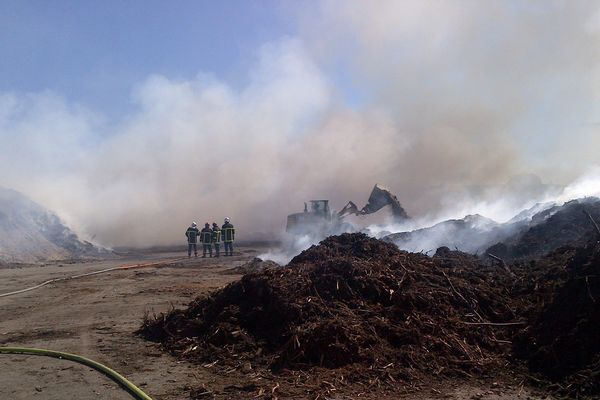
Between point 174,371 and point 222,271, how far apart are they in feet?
44.5

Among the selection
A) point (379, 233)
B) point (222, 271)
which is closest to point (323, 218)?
point (379, 233)

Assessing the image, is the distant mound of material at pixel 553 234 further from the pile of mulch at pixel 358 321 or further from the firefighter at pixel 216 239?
the firefighter at pixel 216 239

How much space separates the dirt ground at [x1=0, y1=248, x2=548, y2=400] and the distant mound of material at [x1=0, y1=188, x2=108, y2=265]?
16.0 metres

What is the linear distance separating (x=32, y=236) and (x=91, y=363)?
27.6 meters

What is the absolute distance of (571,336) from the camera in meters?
6.10

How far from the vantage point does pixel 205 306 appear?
8906 mm

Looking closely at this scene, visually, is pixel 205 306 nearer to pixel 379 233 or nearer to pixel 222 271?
pixel 222 271

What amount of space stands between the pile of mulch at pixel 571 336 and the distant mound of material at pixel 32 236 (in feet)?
88.5

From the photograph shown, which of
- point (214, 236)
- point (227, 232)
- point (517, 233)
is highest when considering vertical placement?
point (227, 232)

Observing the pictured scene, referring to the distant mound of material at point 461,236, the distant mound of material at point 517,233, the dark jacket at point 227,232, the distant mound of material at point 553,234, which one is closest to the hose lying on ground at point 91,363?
the distant mound of material at point 517,233

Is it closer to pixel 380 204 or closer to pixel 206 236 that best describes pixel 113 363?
pixel 206 236

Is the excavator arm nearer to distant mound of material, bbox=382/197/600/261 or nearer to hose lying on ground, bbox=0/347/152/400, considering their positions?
distant mound of material, bbox=382/197/600/261

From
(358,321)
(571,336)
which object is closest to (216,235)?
(358,321)

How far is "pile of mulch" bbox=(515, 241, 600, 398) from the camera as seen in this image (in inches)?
216
